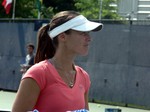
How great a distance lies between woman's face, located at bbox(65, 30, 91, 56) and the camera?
3283 mm

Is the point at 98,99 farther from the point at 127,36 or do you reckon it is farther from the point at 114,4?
the point at 114,4

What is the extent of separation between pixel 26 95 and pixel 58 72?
0.88 feet

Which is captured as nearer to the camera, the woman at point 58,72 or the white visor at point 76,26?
the woman at point 58,72

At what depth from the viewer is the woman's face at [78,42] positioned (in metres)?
3.28

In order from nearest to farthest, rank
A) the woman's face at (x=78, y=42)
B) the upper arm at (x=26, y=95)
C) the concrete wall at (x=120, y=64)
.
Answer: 1. the upper arm at (x=26, y=95)
2. the woman's face at (x=78, y=42)
3. the concrete wall at (x=120, y=64)

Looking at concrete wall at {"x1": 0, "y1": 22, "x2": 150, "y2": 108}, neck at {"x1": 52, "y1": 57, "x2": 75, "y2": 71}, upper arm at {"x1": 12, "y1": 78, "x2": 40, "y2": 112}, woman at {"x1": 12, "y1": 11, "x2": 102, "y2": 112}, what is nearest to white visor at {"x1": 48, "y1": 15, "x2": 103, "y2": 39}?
woman at {"x1": 12, "y1": 11, "x2": 102, "y2": 112}

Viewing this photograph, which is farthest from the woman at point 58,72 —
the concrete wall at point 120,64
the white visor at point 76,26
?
the concrete wall at point 120,64

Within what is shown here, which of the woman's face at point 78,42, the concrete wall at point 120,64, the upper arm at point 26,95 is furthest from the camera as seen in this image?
the concrete wall at point 120,64

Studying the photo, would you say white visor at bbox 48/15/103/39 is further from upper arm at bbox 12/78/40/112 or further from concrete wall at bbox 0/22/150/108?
concrete wall at bbox 0/22/150/108

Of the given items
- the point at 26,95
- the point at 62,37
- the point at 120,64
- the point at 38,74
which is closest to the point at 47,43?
the point at 62,37

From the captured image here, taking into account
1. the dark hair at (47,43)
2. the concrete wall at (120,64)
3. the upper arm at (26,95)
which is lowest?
the concrete wall at (120,64)

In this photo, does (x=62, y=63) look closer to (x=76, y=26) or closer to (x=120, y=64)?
(x=76, y=26)

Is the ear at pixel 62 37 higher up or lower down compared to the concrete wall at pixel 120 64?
higher up

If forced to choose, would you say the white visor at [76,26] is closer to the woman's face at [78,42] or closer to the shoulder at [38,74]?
the woman's face at [78,42]
